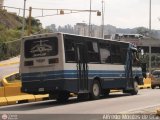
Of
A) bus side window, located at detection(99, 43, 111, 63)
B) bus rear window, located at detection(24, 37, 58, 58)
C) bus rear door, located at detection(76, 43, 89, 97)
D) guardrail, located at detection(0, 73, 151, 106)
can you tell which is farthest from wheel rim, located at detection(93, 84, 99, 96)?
→ bus rear window, located at detection(24, 37, 58, 58)

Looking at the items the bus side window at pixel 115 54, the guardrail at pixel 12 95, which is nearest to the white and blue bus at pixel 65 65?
the bus side window at pixel 115 54

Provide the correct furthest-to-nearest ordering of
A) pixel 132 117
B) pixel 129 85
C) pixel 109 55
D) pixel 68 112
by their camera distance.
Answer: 1. pixel 129 85
2. pixel 109 55
3. pixel 68 112
4. pixel 132 117

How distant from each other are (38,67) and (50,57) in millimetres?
768

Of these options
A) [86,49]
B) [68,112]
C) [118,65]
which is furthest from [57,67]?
[118,65]

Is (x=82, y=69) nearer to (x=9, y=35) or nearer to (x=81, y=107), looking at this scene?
(x=81, y=107)

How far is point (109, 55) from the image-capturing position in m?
26.2

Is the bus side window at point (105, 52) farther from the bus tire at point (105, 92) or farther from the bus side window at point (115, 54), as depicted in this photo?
the bus tire at point (105, 92)

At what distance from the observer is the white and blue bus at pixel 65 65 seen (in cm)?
2167

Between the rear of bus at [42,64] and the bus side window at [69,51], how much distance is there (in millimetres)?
465

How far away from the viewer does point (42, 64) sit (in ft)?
71.9

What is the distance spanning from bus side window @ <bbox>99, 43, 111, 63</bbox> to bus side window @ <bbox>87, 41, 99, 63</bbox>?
526 millimetres

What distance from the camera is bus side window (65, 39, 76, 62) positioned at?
2200cm

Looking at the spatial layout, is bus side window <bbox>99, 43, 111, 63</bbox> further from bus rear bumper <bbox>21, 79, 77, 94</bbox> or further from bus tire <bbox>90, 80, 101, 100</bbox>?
bus rear bumper <bbox>21, 79, 77, 94</bbox>

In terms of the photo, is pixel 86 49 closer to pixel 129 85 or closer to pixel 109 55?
pixel 109 55
